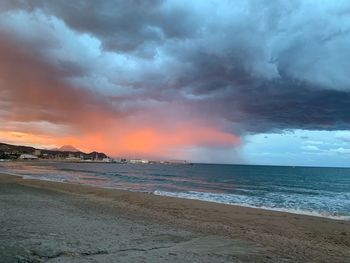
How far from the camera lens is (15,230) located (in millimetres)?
11820

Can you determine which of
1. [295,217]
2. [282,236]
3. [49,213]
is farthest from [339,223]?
[49,213]

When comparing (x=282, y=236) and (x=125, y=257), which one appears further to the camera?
(x=282, y=236)

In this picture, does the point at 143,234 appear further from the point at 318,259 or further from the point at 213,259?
the point at 318,259

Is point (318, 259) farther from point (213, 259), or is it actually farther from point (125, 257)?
point (125, 257)

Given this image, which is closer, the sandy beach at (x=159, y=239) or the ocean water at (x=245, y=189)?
the sandy beach at (x=159, y=239)

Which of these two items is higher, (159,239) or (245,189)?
(245,189)

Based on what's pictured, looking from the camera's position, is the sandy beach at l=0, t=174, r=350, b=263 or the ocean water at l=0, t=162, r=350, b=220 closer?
the sandy beach at l=0, t=174, r=350, b=263

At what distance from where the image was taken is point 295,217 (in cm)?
2209

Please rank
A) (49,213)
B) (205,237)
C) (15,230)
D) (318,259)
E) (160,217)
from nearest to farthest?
(318,259) < (15,230) < (205,237) < (49,213) < (160,217)

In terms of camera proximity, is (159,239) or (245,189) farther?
(245,189)

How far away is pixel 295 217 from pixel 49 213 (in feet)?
47.3

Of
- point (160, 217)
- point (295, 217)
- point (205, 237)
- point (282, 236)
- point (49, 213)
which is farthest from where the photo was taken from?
point (295, 217)

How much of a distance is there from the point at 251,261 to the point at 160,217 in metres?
9.36

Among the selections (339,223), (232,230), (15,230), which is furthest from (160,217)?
(339,223)
